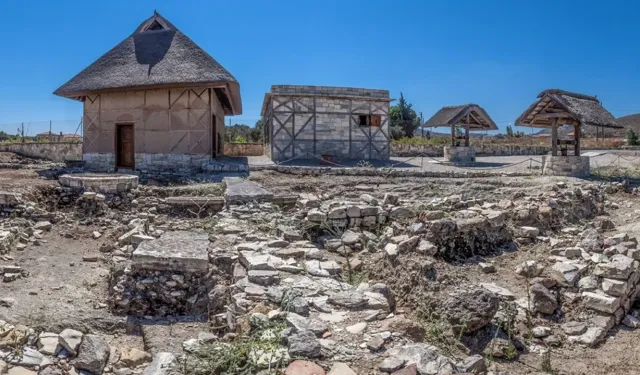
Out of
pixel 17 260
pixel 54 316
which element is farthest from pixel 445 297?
pixel 17 260

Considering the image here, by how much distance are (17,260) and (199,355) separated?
15.9ft

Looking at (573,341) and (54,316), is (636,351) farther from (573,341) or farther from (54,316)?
(54,316)

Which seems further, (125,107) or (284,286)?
(125,107)

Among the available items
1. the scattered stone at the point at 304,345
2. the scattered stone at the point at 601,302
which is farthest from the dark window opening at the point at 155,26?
the scattered stone at the point at 601,302

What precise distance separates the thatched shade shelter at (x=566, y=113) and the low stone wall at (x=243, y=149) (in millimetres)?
16343

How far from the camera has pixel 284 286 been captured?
5.02 metres

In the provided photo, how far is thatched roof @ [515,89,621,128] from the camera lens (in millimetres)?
14797

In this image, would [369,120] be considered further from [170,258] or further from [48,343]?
[48,343]

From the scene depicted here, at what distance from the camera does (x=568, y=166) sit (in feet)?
48.7

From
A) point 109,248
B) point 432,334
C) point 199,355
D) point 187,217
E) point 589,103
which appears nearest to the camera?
point 199,355

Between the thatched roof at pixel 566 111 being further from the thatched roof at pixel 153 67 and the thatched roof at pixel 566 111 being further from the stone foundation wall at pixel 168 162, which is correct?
the stone foundation wall at pixel 168 162

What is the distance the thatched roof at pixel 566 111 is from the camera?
583 inches

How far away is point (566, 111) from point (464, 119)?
8.05m

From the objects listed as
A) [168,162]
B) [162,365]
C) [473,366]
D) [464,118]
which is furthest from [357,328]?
[464,118]
